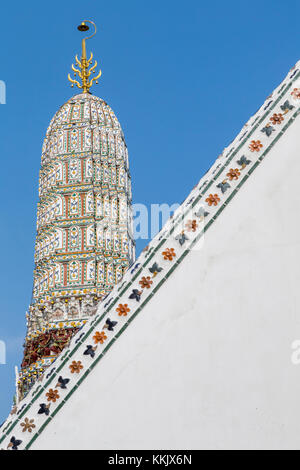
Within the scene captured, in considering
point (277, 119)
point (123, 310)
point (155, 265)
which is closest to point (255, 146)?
point (277, 119)

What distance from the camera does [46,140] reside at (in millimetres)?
20688

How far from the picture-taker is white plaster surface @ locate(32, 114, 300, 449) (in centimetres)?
486

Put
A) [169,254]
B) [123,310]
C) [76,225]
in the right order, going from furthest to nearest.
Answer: [76,225]
[169,254]
[123,310]

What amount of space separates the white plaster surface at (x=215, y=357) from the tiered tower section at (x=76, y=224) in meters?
12.2

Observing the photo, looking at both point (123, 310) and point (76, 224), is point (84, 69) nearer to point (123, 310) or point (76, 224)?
point (76, 224)

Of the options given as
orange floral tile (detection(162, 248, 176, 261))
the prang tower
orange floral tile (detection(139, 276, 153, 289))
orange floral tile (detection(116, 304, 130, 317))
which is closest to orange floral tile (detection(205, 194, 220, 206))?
orange floral tile (detection(162, 248, 176, 261))

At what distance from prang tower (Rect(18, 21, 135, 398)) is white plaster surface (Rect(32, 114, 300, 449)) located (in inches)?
474

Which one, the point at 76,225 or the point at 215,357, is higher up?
the point at 76,225

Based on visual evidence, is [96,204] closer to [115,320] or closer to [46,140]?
[46,140]

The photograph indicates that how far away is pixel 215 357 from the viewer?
501 centimetres

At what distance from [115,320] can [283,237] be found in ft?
4.55

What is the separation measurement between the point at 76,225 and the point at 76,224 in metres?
0.03

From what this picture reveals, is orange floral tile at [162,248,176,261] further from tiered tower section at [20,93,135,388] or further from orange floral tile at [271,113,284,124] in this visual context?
tiered tower section at [20,93,135,388]
